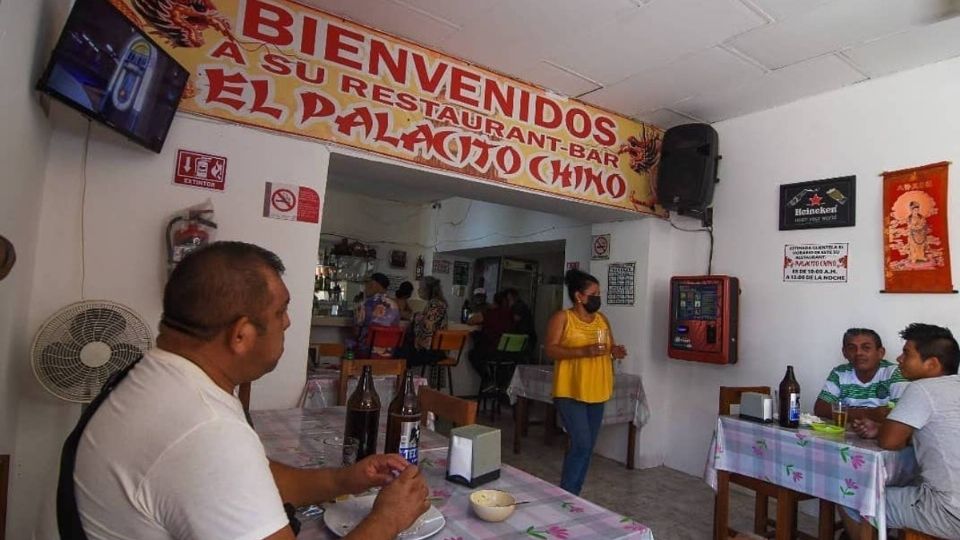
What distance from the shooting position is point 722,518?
2766mm

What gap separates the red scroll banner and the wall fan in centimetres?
390

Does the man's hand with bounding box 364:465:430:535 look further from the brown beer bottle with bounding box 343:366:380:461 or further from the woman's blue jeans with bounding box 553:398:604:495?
the woman's blue jeans with bounding box 553:398:604:495

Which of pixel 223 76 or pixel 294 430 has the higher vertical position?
pixel 223 76

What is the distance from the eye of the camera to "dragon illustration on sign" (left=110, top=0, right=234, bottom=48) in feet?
7.75

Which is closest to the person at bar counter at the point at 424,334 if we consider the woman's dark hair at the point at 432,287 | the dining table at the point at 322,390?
the woman's dark hair at the point at 432,287

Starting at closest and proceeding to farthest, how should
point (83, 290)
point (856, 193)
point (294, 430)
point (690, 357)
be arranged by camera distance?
point (294, 430), point (83, 290), point (856, 193), point (690, 357)

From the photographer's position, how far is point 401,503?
974 mm

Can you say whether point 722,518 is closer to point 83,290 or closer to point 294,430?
point 294,430

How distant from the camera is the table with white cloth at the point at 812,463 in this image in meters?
2.12

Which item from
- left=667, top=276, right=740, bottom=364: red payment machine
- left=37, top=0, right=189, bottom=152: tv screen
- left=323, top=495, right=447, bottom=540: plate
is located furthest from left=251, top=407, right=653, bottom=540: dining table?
left=667, top=276, right=740, bottom=364: red payment machine

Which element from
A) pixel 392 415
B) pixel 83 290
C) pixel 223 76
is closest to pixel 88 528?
pixel 392 415

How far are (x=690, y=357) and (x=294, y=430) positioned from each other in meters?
2.97

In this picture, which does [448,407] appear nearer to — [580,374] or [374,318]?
[580,374]

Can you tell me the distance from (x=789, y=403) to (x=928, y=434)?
519mm
